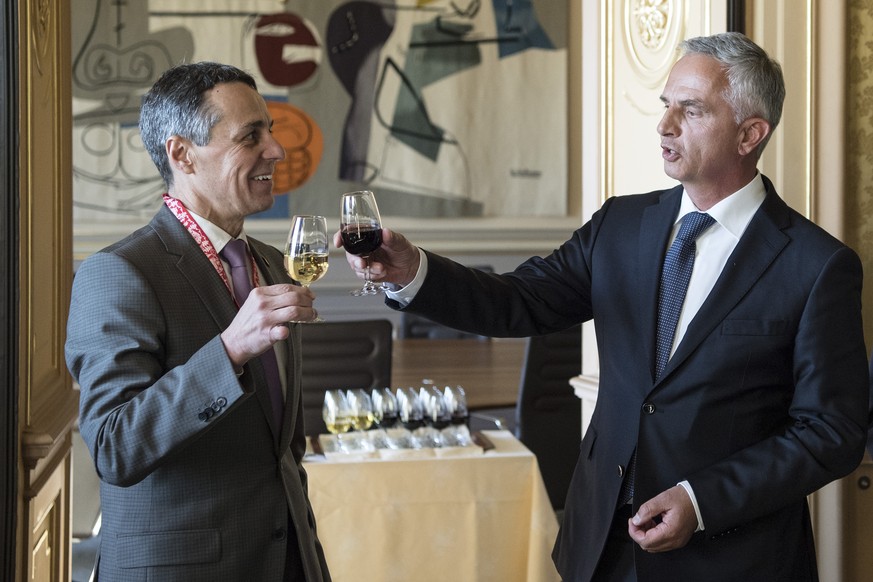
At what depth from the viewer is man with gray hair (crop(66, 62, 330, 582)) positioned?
5.13 ft

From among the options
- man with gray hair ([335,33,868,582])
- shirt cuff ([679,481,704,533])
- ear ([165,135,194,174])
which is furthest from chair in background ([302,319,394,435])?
shirt cuff ([679,481,704,533])

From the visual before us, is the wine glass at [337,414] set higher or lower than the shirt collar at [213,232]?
lower

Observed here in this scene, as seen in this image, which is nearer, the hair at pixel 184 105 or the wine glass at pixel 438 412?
the hair at pixel 184 105

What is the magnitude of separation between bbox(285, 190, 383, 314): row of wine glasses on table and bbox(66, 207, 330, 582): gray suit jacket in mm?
151

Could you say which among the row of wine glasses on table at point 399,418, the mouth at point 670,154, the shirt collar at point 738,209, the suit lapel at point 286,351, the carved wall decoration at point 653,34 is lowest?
the row of wine glasses on table at point 399,418

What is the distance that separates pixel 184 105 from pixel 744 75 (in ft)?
3.50

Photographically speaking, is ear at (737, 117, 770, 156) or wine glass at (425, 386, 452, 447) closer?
ear at (737, 117, 770, 156)

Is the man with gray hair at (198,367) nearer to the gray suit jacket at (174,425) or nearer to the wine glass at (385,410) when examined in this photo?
the gray suit jacket at (174,425)

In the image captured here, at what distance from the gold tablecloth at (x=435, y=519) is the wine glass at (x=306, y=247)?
56.3 inches

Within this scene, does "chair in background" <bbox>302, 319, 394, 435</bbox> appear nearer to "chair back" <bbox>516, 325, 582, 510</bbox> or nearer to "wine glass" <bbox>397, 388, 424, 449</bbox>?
"chair back" <bbox>516, 325, 582, 510</bbox>

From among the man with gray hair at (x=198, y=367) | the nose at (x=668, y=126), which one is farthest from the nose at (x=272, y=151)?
the nose at (x=668, y=126)

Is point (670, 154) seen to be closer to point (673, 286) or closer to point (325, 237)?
point (673, 286)

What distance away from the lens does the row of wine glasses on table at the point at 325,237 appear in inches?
67.4

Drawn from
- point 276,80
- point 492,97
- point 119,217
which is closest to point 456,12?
point 492,97
